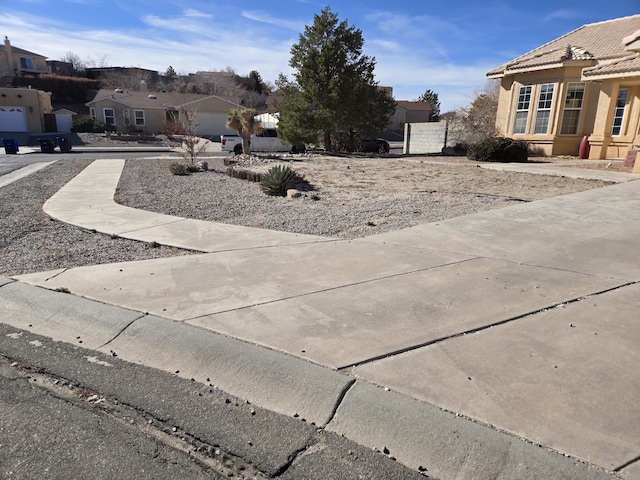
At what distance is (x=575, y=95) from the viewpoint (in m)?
20.3

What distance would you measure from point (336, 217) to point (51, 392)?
241 inches

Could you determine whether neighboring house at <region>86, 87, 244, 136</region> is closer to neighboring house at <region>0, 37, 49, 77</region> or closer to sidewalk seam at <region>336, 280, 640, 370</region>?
neighboring house at <region>0, 37, 49, 77</region>

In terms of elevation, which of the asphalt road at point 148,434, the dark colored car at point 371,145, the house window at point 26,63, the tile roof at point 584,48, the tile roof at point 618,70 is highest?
the house window at point 26,63

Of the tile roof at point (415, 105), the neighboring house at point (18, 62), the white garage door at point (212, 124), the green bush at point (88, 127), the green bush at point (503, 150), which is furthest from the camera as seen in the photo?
the tile roof at point (415, 105)

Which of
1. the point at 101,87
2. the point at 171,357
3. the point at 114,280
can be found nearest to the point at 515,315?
the point at 171,357

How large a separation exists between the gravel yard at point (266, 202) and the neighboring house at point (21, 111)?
3597 cm

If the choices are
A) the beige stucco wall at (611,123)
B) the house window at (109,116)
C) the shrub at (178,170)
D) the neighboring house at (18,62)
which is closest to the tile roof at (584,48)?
the beige stucco wall at (611,123)

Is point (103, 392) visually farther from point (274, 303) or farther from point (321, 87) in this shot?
point (321, 87)

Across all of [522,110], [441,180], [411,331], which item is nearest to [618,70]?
[522,110]

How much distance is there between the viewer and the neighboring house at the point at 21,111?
148ft

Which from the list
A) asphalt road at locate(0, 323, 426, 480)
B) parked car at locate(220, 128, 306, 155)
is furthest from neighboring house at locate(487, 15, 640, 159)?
asphalt road at locate(0, 323, 426, 480)

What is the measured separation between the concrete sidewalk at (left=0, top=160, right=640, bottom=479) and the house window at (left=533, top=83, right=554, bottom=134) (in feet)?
51.8

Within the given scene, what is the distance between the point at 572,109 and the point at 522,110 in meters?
2.24

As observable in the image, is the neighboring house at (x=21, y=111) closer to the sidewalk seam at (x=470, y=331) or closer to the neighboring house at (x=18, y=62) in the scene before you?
the neighboring house at (x=18, y=62)
